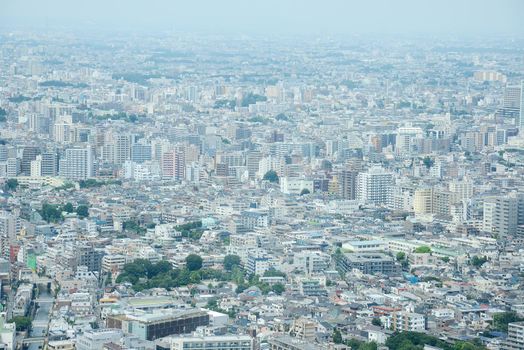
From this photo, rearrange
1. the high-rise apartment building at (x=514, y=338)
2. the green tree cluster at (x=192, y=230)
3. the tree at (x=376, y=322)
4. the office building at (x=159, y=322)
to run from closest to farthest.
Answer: the high-rise apartment building at (x=514, y=338) < the office building at (x=159, y=322) < the tree at (x=376, y=322) < the green tree cluster at (x=192, y=230)

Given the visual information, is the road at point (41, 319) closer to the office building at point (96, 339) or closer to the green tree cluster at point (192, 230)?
the office building at point (96, 339)

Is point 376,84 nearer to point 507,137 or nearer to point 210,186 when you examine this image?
point 507,137

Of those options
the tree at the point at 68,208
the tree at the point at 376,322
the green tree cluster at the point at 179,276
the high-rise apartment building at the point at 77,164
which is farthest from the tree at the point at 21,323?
the high-rise apartment building at the point at 77,164

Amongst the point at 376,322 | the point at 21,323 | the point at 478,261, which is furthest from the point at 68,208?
the point at 376,322

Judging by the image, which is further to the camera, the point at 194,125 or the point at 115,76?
the point at 115,76

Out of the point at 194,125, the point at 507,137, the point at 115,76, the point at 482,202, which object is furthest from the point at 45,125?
the point at 115,76

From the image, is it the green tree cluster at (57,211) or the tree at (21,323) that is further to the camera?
the green tree cluster at (57,211)

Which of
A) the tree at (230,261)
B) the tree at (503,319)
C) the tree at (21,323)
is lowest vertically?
the tree at (230,261)
